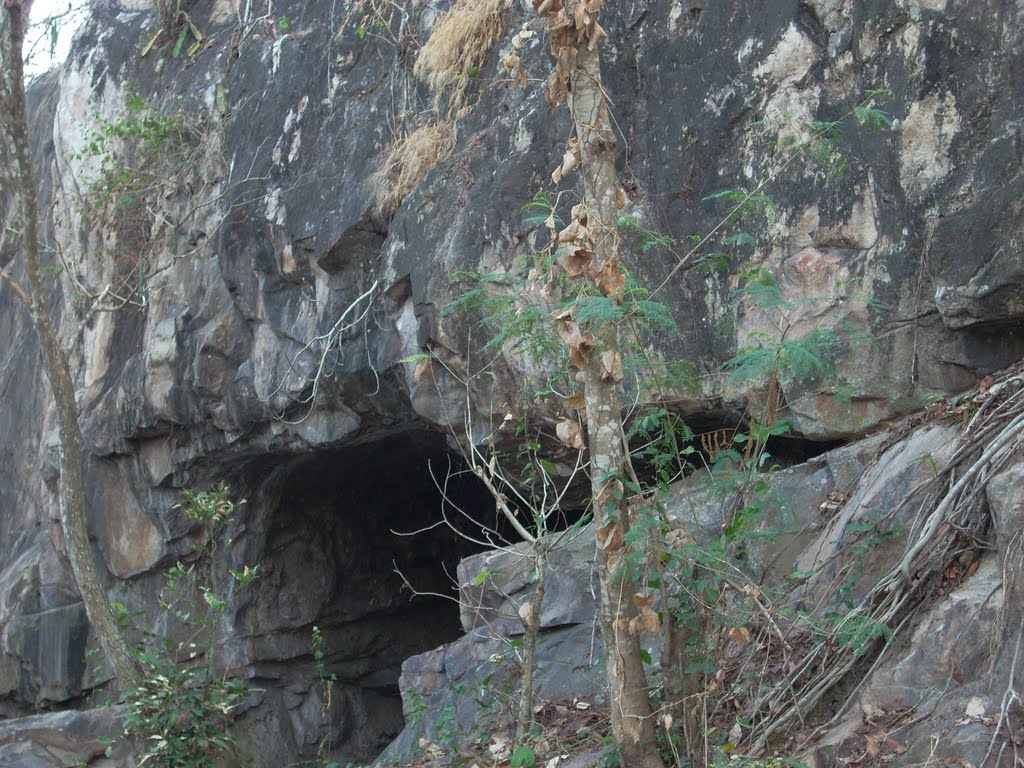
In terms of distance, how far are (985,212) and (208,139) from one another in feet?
20.1

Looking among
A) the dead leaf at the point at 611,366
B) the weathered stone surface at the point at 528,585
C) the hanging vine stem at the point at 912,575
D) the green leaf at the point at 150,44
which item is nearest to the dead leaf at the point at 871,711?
the hanging vine stem at the point at 912,575

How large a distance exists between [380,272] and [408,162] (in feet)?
2.36

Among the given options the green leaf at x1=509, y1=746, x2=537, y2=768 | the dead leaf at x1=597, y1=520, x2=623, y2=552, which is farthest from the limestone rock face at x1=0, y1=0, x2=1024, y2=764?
the dead leaf at x1=597, y1=520, x2=623, y2=552

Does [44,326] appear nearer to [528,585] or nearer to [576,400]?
[528,585]

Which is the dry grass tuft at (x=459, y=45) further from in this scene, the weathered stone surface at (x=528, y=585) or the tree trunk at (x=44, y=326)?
the tree trunk at (x=44, y=326)

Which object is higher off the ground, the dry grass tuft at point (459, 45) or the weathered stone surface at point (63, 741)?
the dry grass tuft at point (459, 45)

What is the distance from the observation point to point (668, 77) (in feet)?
20.9

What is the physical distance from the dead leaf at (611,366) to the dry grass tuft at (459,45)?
3.56m

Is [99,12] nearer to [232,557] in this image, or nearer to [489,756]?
[232,557]

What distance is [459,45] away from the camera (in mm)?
7254

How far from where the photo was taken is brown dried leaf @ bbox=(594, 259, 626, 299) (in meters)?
A: 4.18

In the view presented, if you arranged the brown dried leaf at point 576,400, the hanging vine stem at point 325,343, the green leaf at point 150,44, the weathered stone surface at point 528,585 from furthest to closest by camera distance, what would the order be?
the green leaf at point 150,44, the hanging vine stem at point 325,343, the weathered stone surface at point 528,585, the brown dried leaf at point 576,400

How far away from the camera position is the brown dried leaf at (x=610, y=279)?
4184 mm

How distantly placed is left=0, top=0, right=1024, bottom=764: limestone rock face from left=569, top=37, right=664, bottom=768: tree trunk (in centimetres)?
56
